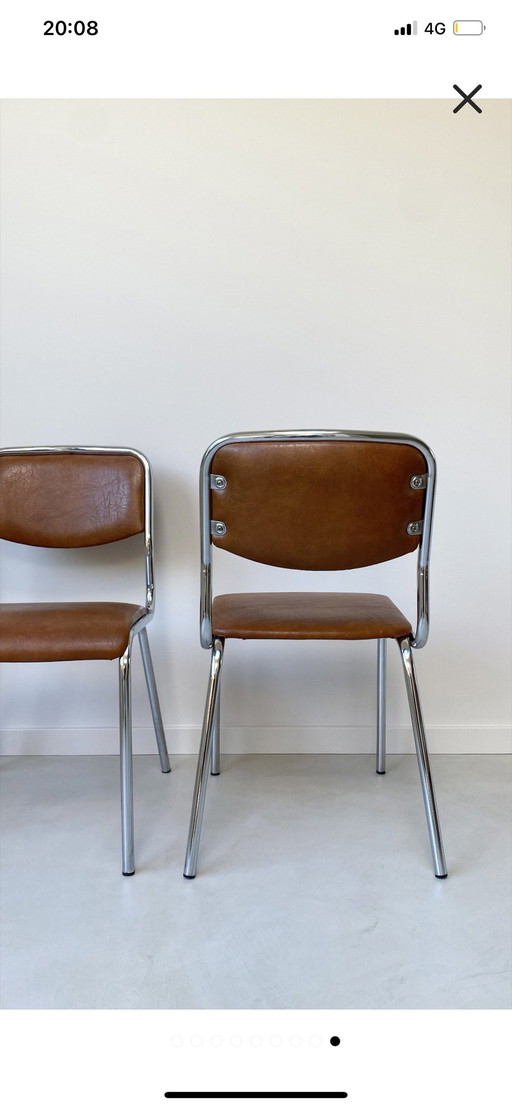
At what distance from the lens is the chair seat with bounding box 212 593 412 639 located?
1307 mm

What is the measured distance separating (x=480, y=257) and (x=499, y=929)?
58.3 inches

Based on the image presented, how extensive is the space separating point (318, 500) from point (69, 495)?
2.45 feet

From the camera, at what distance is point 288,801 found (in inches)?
65.2

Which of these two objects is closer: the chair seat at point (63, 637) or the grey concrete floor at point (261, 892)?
the grey concrete floor at point (261, 892)

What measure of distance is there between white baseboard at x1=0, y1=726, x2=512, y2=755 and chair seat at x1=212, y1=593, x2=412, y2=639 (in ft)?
1.69

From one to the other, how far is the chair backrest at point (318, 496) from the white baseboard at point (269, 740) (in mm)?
755

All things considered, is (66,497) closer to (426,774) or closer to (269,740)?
(269,740)

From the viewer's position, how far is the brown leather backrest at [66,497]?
1757mm

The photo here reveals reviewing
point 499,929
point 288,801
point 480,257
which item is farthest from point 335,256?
point 499,929

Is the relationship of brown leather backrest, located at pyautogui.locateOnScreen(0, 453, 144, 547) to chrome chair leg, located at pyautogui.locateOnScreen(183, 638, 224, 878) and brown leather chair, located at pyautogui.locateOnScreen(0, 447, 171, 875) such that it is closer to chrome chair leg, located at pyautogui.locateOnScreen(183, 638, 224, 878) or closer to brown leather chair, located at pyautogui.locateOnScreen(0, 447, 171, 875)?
brown leather chair, located at pyautogui.locateOnScreen(0, 447, 171, 875)

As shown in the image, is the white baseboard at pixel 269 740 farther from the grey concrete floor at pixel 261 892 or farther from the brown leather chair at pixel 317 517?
the brown leather chair at pixel 317 517
